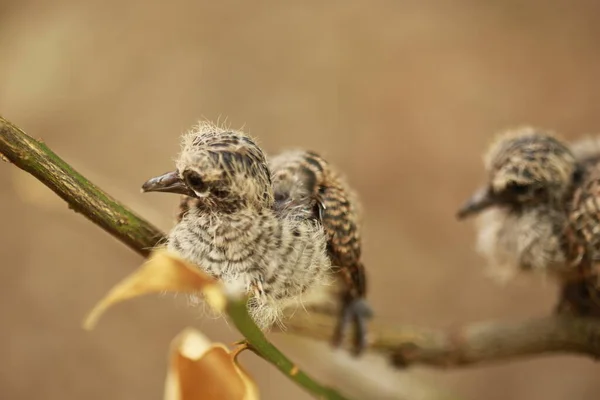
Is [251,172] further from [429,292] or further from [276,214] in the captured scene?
[429,292]

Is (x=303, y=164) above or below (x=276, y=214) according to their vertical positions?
above

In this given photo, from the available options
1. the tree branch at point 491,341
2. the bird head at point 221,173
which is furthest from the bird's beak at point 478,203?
the bird head at point 221,173

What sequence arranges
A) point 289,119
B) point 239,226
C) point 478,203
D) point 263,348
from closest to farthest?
point 263,348 → point 239,226 → point 478,203 → point 289,119

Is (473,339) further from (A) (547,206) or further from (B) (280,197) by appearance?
(B) (280,197)

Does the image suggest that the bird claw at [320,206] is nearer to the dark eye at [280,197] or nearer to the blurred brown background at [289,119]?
the dark eye at [280,197]

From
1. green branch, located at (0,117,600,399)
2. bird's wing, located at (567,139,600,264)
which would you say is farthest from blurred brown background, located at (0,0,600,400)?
bird's wing, located at (567,139,600,264)

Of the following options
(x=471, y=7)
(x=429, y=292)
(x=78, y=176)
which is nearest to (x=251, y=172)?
(x=78, y=176)

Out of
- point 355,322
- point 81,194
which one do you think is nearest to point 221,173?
point 81,194
